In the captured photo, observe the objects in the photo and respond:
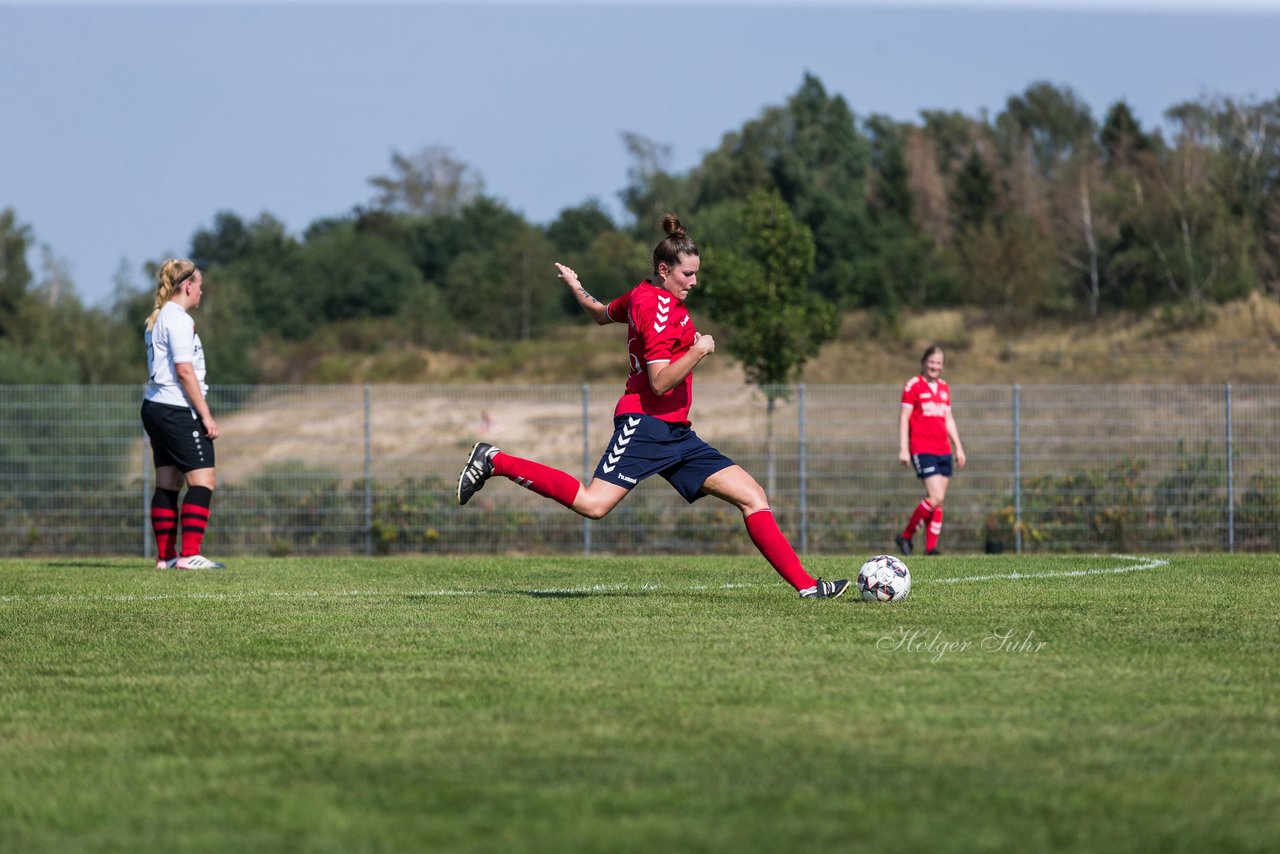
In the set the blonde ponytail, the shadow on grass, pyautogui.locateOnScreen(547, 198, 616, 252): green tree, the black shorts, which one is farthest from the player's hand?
pyautogui.locateOnScreen(547, 198, 616, 252): green tree

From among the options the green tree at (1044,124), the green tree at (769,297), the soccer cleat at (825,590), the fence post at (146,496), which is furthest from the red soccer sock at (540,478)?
the green tree at (1044,124)

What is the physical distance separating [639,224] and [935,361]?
75.8 meters

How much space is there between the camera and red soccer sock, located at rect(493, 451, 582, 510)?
768 centimetres

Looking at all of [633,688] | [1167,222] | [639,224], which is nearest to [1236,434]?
[633,688]

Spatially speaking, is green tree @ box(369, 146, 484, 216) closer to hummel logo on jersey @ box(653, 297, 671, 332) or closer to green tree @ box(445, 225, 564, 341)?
green tree @ box(445, 225, 564, 341)

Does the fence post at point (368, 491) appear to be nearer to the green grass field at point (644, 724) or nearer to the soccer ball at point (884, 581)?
the green grass field at point (644, 724)

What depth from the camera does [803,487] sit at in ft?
59.4

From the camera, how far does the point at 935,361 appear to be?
13.5 metres

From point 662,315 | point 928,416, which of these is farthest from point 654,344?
point 928,416

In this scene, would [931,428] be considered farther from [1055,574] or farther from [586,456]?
[586,456]

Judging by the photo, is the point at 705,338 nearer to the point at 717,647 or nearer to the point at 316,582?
the point at 717,647

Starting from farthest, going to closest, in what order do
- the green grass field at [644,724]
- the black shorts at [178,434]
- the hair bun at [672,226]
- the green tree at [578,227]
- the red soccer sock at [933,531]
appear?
the green tree at [578,227] → the red soccer sock at [933,531] → the black shorts at [178,434] → the hair bun at [672,226] → the green grass field at [644,724]

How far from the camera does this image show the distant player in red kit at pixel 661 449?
7531 mm

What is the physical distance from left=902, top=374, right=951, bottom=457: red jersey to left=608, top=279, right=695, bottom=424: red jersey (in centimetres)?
618
